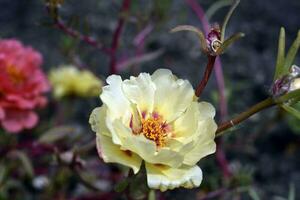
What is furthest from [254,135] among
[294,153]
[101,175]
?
[101,175]

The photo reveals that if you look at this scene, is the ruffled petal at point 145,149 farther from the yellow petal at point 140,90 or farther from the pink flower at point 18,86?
the pink flower at point 18,86

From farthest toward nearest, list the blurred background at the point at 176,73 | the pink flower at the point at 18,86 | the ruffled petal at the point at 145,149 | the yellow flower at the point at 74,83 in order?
the yellow flower at the point at 74,83
the blurred background at the point at 176,73
the pink flower at the point at 18,86
the ruffled petal at the point at 145,149

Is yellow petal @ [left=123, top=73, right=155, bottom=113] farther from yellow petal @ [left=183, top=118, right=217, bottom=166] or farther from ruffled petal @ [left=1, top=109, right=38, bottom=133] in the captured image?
ruffled petal @ [left=1, top=109, right=38, bottom=133]

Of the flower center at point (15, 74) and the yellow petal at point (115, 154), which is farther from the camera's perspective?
the flower center at point (15, 74)

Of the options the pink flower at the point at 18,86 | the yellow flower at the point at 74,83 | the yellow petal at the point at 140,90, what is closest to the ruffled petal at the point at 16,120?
the pink flower at the point at 18,86

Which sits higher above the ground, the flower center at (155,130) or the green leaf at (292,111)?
the green leaf at (292,111)

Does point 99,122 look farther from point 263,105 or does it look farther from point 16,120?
point 16,120

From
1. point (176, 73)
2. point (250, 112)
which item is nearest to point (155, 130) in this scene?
point (250, 112)

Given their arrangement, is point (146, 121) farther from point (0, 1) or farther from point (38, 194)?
point (0, 1)
